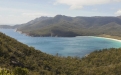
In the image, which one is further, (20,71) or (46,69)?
(46,69)

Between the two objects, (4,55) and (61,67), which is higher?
(4,55)

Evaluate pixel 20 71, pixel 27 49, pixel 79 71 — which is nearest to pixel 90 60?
pixel 79 71

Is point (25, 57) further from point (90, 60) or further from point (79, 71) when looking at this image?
point (90, 60)

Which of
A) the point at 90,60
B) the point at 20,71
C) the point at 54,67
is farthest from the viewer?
the point at 90,60

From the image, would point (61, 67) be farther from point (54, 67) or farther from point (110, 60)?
point (110, 60)

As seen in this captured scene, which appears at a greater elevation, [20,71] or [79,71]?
[20,71]

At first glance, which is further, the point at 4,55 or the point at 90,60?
the point at 90,60

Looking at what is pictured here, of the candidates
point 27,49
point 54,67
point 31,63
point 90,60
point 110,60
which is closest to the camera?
point 31,63

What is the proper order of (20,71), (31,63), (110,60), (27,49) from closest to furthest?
(20,71) → (31,63) → (27,49) → (110,60)

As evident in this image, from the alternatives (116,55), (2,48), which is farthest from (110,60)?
(2,48)
